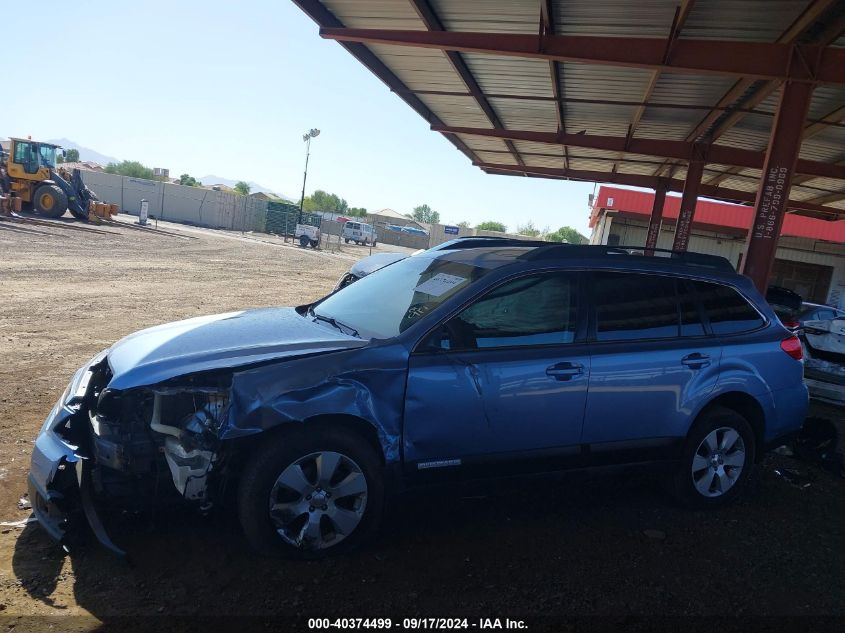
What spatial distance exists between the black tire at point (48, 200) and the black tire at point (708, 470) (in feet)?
101

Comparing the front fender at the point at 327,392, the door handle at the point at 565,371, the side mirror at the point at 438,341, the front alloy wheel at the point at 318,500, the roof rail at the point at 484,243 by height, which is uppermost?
the roof rail at the point at 484,243

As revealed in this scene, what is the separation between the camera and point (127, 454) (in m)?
3.28

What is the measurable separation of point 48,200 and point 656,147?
1011 inches

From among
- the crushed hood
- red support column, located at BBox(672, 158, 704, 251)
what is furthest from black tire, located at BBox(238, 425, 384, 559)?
red support column, located at BBox(672, 158, 704, 251)

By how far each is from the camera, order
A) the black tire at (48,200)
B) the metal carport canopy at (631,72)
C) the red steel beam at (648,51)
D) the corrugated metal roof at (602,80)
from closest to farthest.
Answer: the corrugated metal roof at (602,80) < the metal carport canopy at (631,72) < the red steel beam at (648,51) < the black tire at (48,200)

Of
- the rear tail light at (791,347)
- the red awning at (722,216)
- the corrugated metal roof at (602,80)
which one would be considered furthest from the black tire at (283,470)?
the red awning at (722,216)

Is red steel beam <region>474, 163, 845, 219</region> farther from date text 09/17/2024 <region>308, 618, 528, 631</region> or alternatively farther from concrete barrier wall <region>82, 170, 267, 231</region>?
concrete barrier wall <region>82, 170, 267, 231</region>

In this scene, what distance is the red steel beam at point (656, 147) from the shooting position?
1519 centimetres

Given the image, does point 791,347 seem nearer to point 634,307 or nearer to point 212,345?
point 634,307

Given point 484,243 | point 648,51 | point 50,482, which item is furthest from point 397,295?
point 648,51

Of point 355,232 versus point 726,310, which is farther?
point 355,232

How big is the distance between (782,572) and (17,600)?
4037 mm

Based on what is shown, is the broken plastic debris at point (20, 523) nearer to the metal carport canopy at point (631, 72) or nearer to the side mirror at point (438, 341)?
the side mirror at point (438, 341)

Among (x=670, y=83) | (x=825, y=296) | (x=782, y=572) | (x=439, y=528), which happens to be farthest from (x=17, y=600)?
(x=825, y=296)
